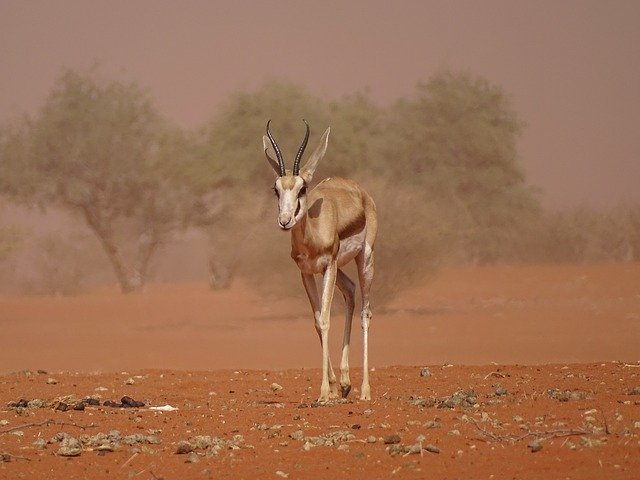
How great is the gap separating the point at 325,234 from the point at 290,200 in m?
0.73

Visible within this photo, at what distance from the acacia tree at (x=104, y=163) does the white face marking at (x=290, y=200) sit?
107 ft

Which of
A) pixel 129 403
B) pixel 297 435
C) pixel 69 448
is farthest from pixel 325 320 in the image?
pixel 69 448

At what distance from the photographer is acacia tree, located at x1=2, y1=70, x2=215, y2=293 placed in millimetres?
45344

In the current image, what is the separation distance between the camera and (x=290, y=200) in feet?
39.9

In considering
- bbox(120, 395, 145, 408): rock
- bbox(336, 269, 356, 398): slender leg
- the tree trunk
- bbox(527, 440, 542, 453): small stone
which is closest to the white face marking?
bbox(336, 269, 356, 398): slender leg

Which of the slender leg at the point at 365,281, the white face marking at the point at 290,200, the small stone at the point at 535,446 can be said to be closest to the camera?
the small stone at the point at 535,446

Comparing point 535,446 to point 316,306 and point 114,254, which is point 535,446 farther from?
point 114,254

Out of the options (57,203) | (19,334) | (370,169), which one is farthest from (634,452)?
→ (57,203)

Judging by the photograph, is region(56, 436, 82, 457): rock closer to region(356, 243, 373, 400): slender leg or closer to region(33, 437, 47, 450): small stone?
region(33, 437, 47, 450): small stone

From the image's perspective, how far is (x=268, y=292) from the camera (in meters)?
32.7

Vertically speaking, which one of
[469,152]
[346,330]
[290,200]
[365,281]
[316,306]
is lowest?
[346,330]

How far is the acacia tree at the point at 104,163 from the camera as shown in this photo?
149 feet

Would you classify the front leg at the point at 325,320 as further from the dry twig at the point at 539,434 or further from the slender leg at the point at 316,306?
the dry twig at the point at 539,434

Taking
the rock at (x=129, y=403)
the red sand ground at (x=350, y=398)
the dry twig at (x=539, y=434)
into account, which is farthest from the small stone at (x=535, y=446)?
the rock at (x=129, y=403)
